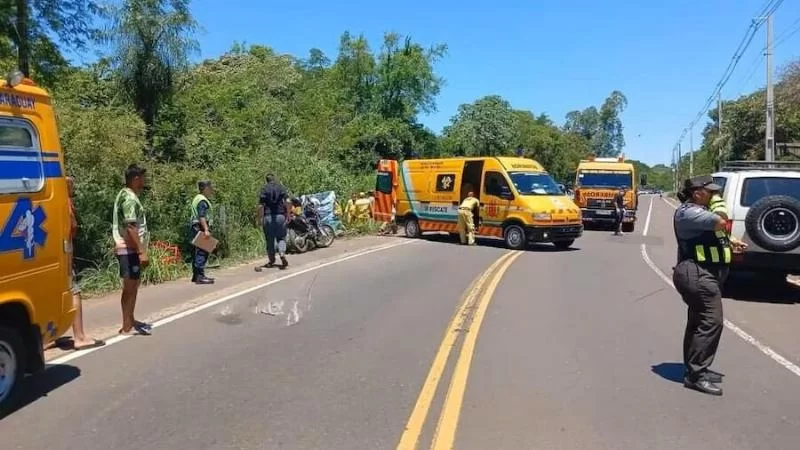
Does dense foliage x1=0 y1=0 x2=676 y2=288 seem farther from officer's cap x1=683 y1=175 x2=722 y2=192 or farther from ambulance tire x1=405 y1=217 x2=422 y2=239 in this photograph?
officer's cap x1=683 y1=175 x2=722 y2=192

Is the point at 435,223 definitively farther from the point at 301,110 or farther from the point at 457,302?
the point at 301,110

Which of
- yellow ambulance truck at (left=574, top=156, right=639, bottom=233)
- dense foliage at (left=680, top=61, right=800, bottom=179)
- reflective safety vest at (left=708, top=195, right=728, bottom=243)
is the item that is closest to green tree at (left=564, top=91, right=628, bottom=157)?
dense foliage at (left=680, top=61, right=800, bottom=179)

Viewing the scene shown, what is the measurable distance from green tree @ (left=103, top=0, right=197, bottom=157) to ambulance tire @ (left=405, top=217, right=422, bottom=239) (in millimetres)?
8431

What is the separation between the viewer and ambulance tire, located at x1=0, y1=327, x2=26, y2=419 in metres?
5.68

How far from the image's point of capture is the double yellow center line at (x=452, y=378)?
511 cm

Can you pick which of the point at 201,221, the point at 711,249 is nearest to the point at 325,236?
the point at 201,221

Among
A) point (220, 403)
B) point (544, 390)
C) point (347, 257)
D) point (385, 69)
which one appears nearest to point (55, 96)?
point (347, 257)

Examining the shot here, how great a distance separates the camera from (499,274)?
14523 mm

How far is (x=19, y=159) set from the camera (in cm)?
584

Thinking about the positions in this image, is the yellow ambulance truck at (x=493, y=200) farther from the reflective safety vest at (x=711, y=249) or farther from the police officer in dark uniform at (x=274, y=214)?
the reflective safety vest at (x=711, y=249)

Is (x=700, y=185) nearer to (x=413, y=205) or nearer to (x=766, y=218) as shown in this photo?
(x=766, y=218)

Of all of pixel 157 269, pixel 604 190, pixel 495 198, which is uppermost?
pixel 495 198

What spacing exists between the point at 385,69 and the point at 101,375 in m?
48.8

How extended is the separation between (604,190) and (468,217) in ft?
32.9
